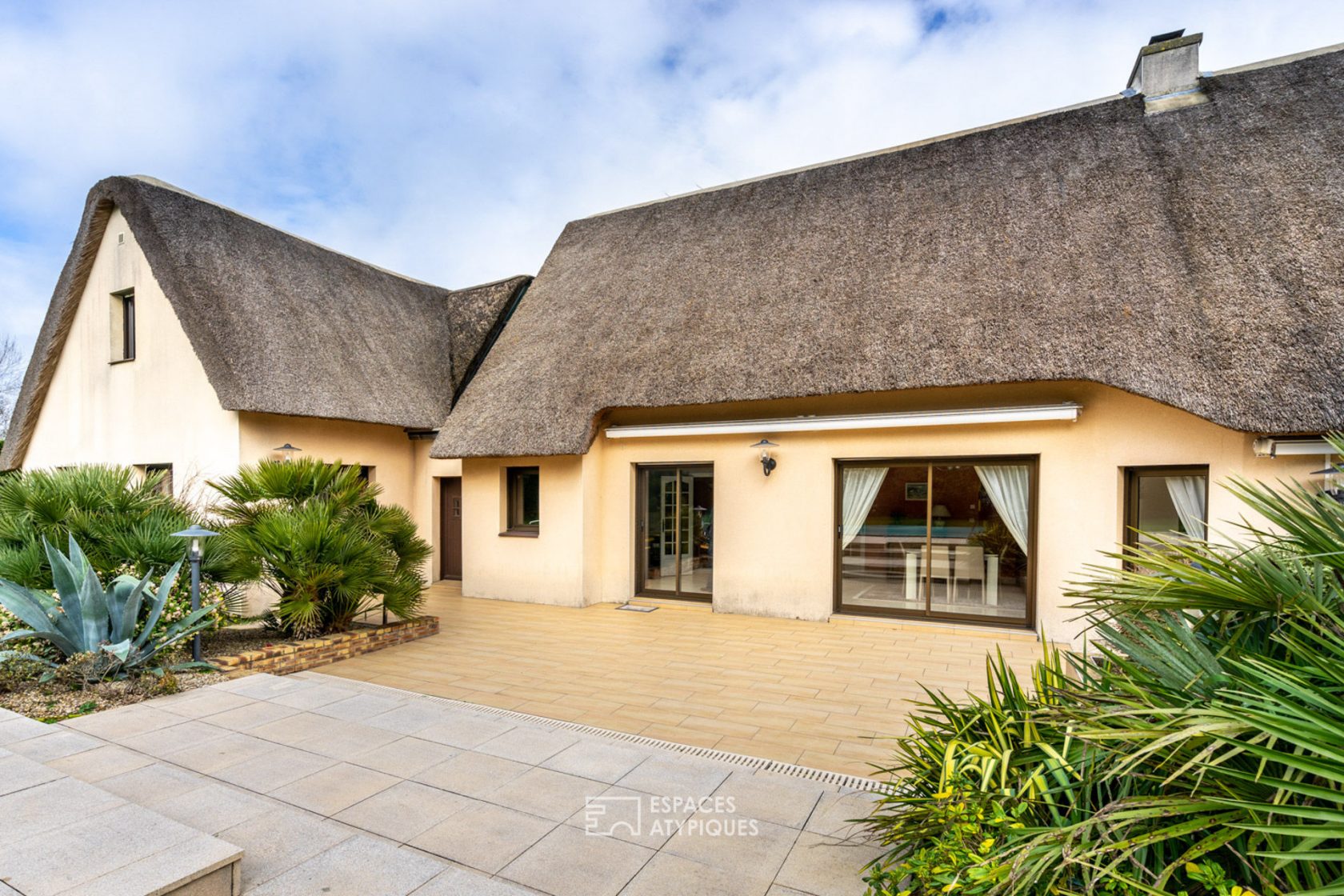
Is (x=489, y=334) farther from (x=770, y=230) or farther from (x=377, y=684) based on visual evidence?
(x=377, y=684)

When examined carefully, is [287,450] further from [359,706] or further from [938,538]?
[938,538]

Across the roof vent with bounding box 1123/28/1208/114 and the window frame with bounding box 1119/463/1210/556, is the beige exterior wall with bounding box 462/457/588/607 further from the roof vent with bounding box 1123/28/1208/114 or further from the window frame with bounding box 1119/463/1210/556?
the roof vent with bounding box 1123/28/1208/114

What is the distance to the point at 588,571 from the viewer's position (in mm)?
9539

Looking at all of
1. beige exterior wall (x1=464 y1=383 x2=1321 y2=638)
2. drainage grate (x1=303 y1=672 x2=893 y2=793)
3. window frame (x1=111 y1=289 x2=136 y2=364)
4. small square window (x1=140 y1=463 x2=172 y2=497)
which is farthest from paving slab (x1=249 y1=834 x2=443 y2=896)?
window frame (x1=111 y1=289 x2=136 y2=364)

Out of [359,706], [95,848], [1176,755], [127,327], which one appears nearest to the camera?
[1176,755]

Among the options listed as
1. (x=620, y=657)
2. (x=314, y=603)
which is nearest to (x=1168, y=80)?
(x=620, y=657)

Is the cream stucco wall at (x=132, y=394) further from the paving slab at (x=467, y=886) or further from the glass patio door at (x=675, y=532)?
the paving slab at (x=467, y=886)

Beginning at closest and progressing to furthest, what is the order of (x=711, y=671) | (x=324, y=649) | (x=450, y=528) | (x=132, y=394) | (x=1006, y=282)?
(x=711, y=671)
(x=324, y=649)
(x=1006, y=282)
(x=132, y=394)
(x=450, y=528)

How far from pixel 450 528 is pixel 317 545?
5.73m

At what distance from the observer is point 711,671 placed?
20.3ft

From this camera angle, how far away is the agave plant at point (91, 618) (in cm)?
519

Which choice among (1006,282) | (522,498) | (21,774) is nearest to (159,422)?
(522,498)

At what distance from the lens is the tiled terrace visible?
184 inches

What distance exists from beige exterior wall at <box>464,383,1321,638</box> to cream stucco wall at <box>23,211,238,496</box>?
3924mm
